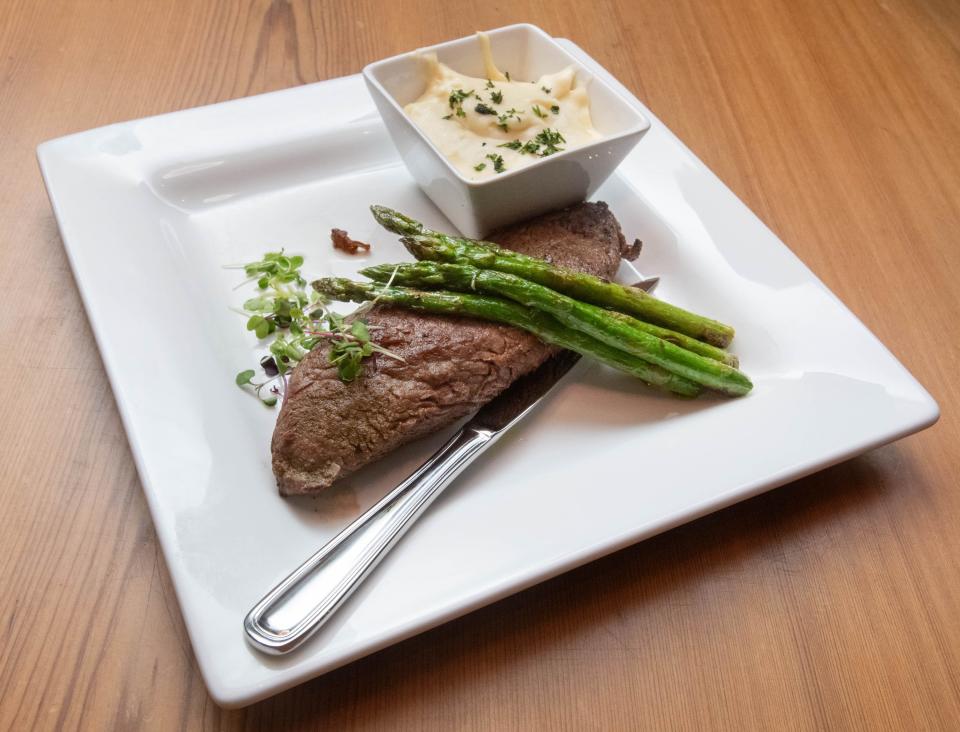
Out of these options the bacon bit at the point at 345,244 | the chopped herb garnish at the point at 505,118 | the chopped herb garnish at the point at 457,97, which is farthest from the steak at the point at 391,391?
the chopped herb garnish at the point at 457,97

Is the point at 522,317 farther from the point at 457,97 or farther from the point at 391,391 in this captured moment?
the point at 457,97

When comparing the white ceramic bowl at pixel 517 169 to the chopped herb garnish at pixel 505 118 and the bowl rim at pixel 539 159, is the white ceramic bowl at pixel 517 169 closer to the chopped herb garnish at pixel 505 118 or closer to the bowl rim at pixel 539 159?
the bowl rim at pixel 539 159

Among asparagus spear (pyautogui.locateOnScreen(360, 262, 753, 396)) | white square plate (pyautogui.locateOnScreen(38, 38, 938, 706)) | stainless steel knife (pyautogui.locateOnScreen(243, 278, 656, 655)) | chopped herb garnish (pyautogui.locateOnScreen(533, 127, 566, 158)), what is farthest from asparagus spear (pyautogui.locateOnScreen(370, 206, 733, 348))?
chopped herb garnish (pyautogui.locateOnScreen(533, 127, 566, 158))

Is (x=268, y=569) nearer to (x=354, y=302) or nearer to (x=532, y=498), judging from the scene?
(x=532, y=498)

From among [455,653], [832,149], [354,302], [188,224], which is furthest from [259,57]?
[455,653]

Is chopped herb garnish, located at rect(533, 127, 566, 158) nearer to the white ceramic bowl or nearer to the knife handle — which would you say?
the white ceramic bowl
